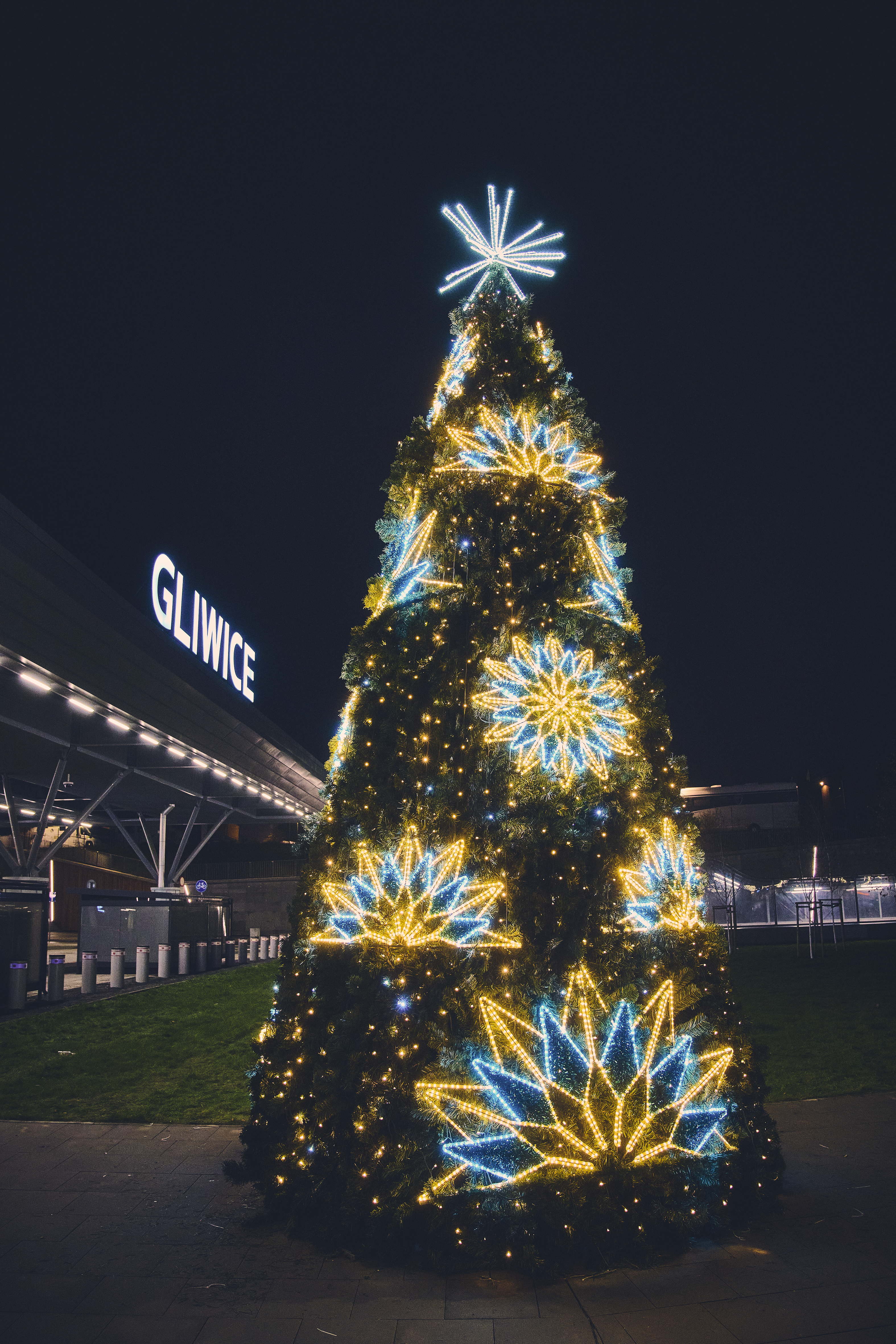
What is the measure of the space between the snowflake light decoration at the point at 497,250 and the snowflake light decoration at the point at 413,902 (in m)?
4.02

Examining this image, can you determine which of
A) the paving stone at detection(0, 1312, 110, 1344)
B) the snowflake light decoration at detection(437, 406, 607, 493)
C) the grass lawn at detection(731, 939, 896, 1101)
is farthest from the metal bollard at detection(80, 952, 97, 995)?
the snowflake light decoration at detection(437, 406, 607, 493)

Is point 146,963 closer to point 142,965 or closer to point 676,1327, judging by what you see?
point 142,965

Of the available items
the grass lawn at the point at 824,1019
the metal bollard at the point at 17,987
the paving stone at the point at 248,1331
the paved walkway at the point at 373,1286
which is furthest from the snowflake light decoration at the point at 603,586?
the metal bollard at the point at 17,987

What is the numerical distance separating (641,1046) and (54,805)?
92.3 ft

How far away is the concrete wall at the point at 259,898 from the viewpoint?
121ft

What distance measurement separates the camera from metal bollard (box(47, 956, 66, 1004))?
1343 centimetres

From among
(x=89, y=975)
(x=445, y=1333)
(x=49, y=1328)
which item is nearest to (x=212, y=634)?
(x=89, y=975)

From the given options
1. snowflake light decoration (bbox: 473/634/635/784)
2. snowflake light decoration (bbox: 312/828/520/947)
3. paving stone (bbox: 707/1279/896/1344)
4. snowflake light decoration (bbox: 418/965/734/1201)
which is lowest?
paving stone (bbox: 707/1279/896/1344)

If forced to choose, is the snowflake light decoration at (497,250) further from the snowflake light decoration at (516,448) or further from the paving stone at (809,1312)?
the paving stone at (809,1312)

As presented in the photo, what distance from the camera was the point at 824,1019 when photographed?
36.0 ft

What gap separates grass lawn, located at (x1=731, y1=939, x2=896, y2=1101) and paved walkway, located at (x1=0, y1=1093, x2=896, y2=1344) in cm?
218

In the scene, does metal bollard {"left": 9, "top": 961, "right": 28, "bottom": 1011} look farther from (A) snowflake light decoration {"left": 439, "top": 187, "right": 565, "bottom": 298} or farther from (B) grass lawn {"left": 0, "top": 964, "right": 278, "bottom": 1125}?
(A) snowflake light decoration {"left": 439, "top": 187, "right": 565, "bottom": 298}

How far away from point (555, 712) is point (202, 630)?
48.9 ft

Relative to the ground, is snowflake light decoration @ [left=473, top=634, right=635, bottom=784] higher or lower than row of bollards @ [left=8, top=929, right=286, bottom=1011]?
higher
